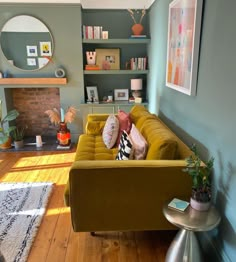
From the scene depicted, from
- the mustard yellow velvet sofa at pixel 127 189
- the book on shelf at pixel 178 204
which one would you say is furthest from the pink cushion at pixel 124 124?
the book on shelf at pixel 178 204

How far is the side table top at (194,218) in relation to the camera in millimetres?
1393

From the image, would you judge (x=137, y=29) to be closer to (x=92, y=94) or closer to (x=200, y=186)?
(x=92, y=94)

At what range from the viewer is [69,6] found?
3.86m

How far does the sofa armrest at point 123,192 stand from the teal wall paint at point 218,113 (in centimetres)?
27

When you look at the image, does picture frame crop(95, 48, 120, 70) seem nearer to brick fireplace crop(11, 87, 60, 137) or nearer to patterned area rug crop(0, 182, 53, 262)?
brick fireplace crop(11, 87, 60, 137)

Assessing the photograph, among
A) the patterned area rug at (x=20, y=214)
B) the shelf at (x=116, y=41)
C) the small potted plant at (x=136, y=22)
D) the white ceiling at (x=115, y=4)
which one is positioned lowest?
the patterned area rug at (x=20, y=214)

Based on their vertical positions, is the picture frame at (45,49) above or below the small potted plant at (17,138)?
above

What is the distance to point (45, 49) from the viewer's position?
4.10m

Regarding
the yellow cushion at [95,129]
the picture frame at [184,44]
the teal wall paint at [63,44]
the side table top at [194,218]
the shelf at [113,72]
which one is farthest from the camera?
the shelf at [113,72]

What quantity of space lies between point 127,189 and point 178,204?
14.3 inches

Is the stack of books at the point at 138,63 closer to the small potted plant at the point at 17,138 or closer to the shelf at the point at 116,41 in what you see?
the shelf at the point at 116,41

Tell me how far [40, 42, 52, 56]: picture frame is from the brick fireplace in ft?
2.12

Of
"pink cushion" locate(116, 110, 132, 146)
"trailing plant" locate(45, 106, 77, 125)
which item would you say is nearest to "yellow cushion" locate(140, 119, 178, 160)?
"pink cushion" locate(116, 110, 132, 146)

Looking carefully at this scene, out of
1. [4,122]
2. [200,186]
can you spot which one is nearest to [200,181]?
[200,186]
